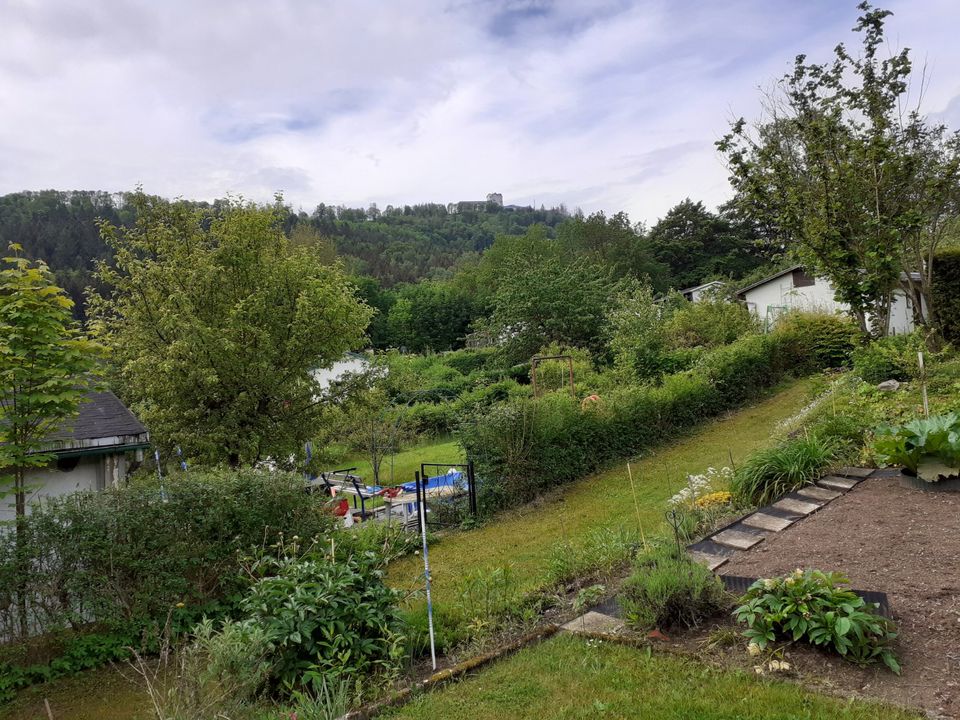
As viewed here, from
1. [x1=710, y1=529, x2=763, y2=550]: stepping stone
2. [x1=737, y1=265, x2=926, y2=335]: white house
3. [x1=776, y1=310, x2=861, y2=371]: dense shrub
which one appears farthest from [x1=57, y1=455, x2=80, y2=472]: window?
[x1=737, y1=265, x2=926, y2=335]: white house

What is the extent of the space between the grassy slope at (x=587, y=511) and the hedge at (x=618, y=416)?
0.40 meters

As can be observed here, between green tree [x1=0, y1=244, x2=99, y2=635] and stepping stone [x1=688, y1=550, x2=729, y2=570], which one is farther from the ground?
green tree [x1=0, y1=244, x2=99, y2=635]

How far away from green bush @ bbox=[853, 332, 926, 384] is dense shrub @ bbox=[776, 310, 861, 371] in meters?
5.81

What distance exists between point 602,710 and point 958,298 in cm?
1447

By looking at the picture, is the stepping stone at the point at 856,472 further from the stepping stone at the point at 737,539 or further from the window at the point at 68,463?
the window at the point at 68,463

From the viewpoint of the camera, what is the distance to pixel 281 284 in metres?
9.81

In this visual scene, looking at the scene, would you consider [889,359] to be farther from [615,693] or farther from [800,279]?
[800,279]

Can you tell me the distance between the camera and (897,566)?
4508 mm

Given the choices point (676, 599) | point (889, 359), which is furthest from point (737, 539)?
point (889, 359)

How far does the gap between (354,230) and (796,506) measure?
261ft

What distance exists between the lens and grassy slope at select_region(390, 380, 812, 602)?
777 centimetres

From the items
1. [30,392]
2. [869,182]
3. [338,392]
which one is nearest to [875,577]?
[30,392]

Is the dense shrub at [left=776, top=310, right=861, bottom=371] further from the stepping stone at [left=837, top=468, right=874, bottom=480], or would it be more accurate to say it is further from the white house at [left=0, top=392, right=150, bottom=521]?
the white house at [left=0, top=392, right=150, bottom=521]

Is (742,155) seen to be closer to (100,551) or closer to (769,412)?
(769,412)
